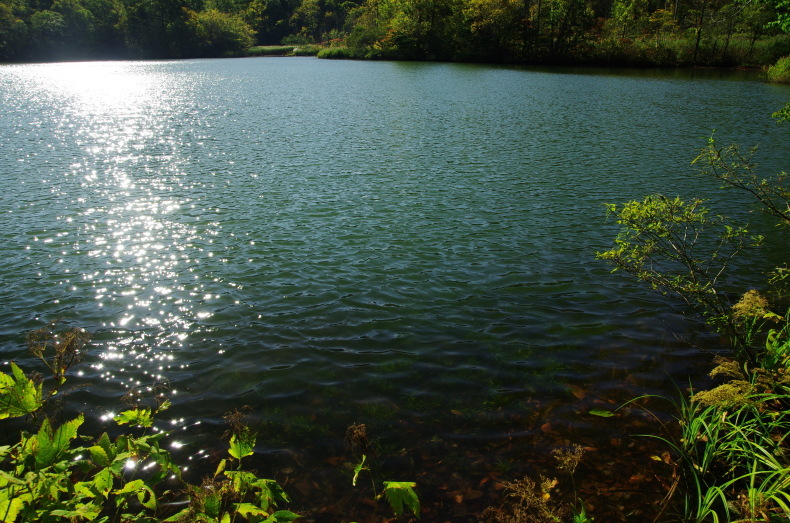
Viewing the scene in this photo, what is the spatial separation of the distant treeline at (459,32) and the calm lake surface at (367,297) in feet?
142

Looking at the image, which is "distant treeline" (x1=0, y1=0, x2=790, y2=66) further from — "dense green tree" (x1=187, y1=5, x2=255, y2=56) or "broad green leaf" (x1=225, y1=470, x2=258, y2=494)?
"broad green leaf" (x1=225, y1=470, x2=258, y2=494)

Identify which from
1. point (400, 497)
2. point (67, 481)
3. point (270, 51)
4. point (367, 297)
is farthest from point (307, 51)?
point (400, 497)

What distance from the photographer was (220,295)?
31.0ft

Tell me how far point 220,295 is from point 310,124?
2080 cm

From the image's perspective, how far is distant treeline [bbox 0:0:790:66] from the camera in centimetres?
6644

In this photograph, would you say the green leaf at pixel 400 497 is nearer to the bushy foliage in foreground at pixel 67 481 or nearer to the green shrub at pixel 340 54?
the bushy foliage in foreground at pixel 67 481

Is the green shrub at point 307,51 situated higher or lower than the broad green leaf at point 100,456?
higher

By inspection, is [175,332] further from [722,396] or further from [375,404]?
[722,396]

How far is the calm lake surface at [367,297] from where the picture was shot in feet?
19.1

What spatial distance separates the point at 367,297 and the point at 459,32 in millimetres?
86296

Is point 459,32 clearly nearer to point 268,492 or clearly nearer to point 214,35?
point 214,35

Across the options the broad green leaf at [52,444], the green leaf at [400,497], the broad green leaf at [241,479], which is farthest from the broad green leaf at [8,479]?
the green leaf at [400,497]

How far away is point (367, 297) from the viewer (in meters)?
9.49

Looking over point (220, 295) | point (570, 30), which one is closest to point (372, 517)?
point (220, 295)
